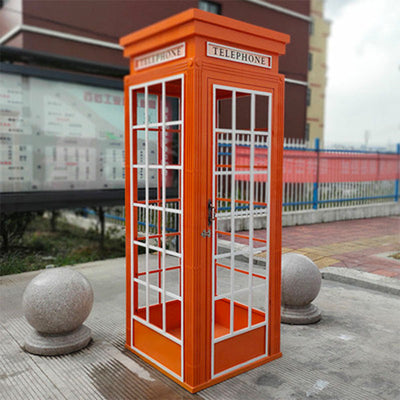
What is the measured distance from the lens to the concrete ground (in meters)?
3.56

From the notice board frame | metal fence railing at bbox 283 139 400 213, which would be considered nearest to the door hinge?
the notice board frame

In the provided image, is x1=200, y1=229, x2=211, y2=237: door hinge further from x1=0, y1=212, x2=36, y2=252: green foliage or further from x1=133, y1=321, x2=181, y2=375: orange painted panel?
x1=0, y1=212, x2=36, y2=252: green foliage

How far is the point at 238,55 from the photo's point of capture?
364cm

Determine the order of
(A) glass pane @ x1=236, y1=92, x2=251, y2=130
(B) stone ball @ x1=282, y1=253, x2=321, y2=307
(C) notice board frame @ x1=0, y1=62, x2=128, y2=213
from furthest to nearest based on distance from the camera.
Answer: (A) glass pane @ x1=236, y1=92, x2=251, y2=130, (C) notice board frame @ x1=0, y1=62, x2=128, y2=213, (B) stone ball @ x1=282, y1=253, x2=321, y2=307

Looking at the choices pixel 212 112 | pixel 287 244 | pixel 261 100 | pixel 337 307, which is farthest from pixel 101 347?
pixel 261 100

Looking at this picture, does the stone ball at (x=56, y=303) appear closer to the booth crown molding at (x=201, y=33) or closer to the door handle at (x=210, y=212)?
the door handle at (x=210, y=212)

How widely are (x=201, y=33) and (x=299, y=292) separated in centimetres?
318

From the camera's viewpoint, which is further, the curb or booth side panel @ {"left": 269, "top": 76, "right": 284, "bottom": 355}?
the curb

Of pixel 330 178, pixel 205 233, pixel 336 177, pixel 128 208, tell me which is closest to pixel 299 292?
pixel 205 233

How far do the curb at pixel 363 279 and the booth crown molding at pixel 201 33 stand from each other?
4.15 metres

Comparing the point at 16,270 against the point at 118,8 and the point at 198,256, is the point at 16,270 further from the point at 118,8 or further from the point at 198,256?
A: the point at 118,8

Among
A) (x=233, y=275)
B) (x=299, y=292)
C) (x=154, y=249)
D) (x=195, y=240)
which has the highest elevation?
(x=195, y=240)

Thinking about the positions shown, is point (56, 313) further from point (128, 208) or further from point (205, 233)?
point (205, 233)

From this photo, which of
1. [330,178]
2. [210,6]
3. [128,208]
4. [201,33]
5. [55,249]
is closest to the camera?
[201,33]
